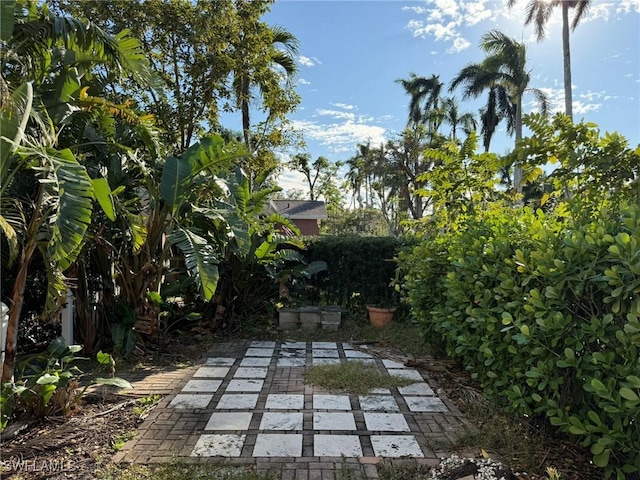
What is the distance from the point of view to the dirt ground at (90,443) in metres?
2.60

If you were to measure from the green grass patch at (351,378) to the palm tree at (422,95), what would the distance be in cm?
2605

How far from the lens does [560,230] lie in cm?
301

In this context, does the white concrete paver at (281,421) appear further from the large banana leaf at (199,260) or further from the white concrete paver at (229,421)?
the large banana leaf at (199,260)

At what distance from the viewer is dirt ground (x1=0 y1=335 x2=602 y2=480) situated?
2.60m

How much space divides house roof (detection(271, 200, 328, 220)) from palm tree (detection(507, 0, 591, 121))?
14002 millimetres

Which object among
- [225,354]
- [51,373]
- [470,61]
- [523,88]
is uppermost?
[470,61]

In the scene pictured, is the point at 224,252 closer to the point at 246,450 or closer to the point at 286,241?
the point at 286,241

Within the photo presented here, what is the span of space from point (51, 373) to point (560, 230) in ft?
13.1

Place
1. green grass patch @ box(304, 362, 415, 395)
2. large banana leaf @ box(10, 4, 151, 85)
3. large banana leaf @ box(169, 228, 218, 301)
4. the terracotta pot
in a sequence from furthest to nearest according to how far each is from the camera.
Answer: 1. the terracotta pot
2. large banana leaf @ box(169, 228, 218, 301)
3. green grass patch @ box(304, 362, 415, 395)
4. large banana leaf @ box(10, 4, 151, 85)

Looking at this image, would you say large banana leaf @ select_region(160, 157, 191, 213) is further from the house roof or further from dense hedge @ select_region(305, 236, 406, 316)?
the house roof

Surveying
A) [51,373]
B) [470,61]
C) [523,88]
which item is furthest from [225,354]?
[470,61]

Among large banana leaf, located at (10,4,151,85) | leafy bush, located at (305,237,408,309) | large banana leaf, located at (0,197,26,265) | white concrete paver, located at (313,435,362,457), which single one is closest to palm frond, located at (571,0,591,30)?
leafy bush, located at (305,237,408,309)

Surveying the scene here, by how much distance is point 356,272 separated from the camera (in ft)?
26.4

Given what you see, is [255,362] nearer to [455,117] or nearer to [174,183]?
[174,183]
